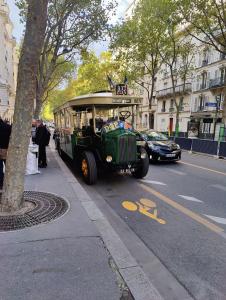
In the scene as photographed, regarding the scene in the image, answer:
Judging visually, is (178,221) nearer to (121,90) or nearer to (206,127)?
(121,90)

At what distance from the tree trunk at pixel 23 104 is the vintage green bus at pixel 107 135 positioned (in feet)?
10.3

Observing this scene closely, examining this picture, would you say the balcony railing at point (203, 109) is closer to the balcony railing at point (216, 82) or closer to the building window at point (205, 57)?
the balcony railing at point (216, 82)

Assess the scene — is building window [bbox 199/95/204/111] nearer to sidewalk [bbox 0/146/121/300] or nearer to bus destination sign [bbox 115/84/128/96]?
bus destination sign [bbox 115/84/128/96]

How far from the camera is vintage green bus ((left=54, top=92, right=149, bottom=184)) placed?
26.0 feet

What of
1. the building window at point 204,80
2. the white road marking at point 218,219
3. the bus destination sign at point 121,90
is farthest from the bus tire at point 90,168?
the building window at point 204,80

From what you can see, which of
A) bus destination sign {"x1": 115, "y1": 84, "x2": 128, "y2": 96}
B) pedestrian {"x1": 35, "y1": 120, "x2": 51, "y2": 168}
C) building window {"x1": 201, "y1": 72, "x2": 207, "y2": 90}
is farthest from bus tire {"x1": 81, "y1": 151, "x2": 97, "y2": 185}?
building window {"x1": 201, "y1": 72, "x2": 207, "y2": 90}

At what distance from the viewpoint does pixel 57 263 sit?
3.31 metres

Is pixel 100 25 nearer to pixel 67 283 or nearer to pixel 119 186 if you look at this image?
pixel 119 186

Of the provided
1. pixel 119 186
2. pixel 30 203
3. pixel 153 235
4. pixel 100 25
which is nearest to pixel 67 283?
pixel 153 235

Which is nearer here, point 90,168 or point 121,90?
point 90,168

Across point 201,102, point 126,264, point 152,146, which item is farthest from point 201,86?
point 126,264

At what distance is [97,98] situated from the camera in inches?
323

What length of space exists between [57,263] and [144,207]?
304 centimetres

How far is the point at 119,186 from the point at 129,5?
5880 cm
